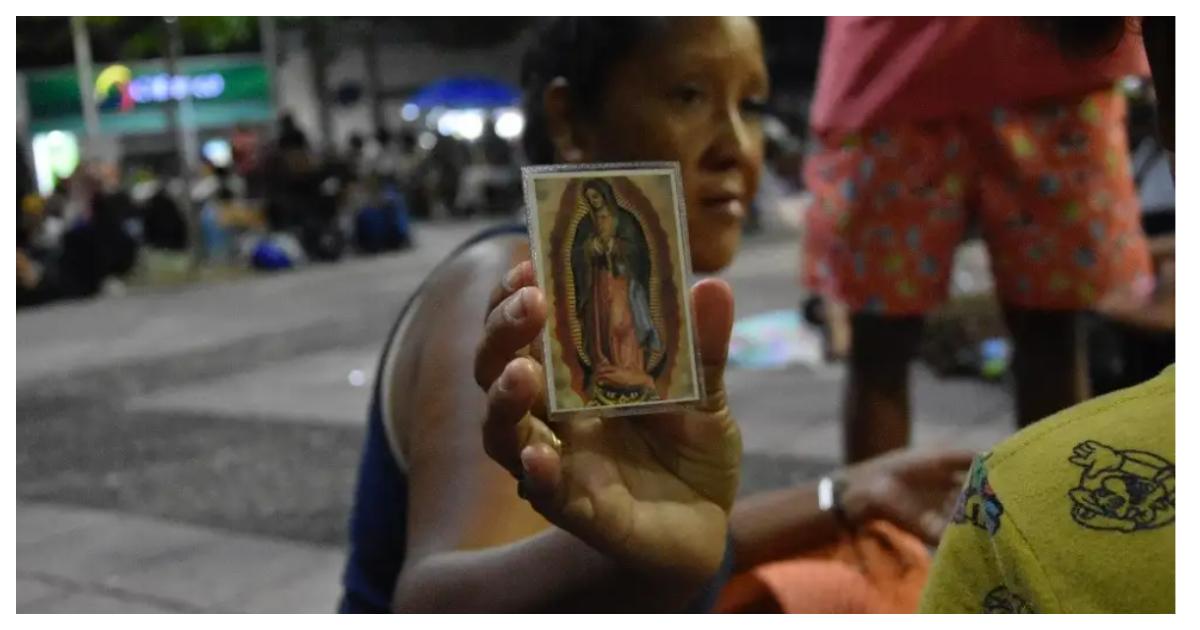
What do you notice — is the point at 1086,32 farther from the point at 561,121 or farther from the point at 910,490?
the point at 910,490

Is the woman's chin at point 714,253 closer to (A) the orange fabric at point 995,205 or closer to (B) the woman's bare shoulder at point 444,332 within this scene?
(B) the woman's bare shoulder at point 444,332

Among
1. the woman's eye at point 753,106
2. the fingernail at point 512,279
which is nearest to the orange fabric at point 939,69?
the woman's eye at point 753,106

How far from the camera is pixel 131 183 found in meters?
1.53

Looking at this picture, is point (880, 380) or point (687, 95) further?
point (880, 380)

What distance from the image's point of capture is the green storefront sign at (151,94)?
0.87 meters

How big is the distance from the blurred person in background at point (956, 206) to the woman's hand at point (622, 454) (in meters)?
0.56

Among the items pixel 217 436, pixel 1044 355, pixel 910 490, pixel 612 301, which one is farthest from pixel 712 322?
pixel 217 436

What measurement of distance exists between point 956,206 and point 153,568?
0.94 m

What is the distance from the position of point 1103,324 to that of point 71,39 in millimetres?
1489

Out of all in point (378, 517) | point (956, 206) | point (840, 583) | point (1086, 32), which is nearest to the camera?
point (1086, 32)

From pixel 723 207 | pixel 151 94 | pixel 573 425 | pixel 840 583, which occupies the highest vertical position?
pixel 151 94

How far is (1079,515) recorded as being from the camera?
1.66 ft

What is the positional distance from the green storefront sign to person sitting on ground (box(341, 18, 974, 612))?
0.93 ft

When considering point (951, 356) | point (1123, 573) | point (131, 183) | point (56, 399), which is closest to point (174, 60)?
point (56, 399)
